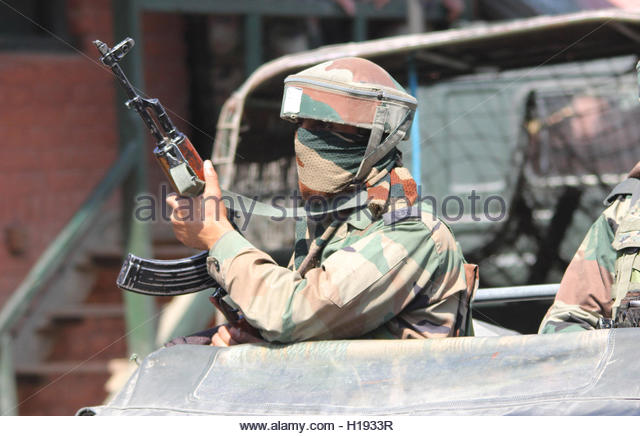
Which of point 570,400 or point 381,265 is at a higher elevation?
point 381,265

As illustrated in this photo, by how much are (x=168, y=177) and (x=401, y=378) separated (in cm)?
92

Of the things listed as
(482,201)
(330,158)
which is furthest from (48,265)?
(482,201)

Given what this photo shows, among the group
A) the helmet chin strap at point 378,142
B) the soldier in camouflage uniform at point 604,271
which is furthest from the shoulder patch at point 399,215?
the soldier in camouflage uniform at point 604,271

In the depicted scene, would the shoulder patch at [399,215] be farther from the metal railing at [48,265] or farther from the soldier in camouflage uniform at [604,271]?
the metal railing at [48,265]

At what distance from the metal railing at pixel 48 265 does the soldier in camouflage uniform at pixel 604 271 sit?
10.2 ft

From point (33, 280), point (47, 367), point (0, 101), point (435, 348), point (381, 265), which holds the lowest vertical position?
point (47, 367)

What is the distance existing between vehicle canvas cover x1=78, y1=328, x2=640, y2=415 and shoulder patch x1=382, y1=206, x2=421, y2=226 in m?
0.33

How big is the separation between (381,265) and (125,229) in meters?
3.33

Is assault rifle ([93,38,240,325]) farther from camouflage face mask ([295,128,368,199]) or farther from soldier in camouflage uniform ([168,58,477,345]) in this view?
camouflage face mask ([295,128,368,199])

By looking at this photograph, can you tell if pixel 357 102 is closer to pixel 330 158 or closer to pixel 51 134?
pixel 330 158

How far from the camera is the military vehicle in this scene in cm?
185

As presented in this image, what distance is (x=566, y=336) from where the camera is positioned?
1894mm
